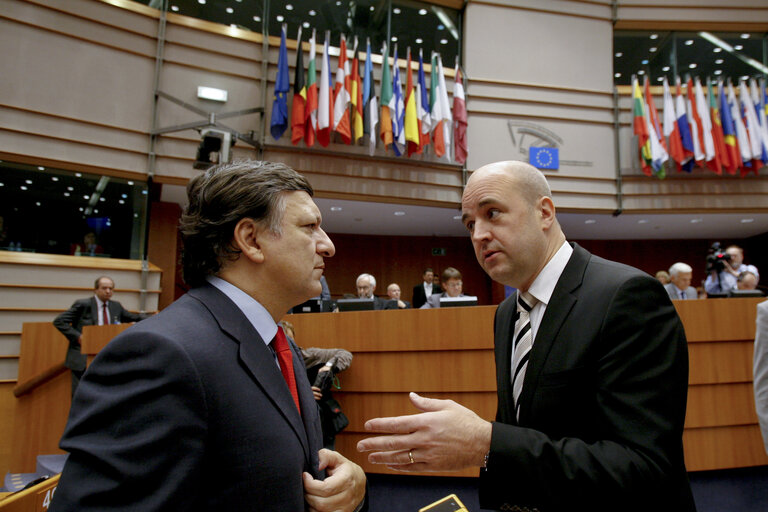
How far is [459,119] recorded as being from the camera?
755 cm

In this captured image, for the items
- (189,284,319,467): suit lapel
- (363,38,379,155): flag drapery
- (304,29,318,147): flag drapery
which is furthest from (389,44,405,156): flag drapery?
(189,284,319,467): suit lapel

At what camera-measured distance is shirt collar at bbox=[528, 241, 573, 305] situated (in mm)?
1207

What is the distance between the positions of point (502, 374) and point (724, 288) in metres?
5.98

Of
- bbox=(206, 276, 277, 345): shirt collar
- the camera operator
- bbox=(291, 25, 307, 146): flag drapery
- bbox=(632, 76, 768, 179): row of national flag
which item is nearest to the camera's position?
bbox=(206, 276, 277, 345): shirt collar

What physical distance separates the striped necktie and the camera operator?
4753 millimetres

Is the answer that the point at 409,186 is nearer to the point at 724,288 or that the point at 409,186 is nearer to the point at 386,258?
the point at 386,258

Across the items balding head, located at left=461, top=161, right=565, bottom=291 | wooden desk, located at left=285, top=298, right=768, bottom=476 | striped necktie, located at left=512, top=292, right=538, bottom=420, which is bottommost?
wooden desk, located at left=285, top=298, right=768, bottom=476

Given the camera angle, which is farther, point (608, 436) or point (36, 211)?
point (36, 211)

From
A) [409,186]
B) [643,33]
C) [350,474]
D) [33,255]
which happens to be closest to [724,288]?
[409,186]

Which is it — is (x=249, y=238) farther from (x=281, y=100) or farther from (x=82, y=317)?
(x=281, y=100)

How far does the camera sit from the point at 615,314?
1000 millimetres

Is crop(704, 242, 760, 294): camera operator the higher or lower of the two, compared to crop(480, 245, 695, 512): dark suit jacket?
higher

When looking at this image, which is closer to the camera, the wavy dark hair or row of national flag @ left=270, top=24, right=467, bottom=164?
the wavy dark hair

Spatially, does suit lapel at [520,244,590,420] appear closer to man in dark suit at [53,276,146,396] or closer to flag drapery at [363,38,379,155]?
man in dark suit at [53,276,146,396]
